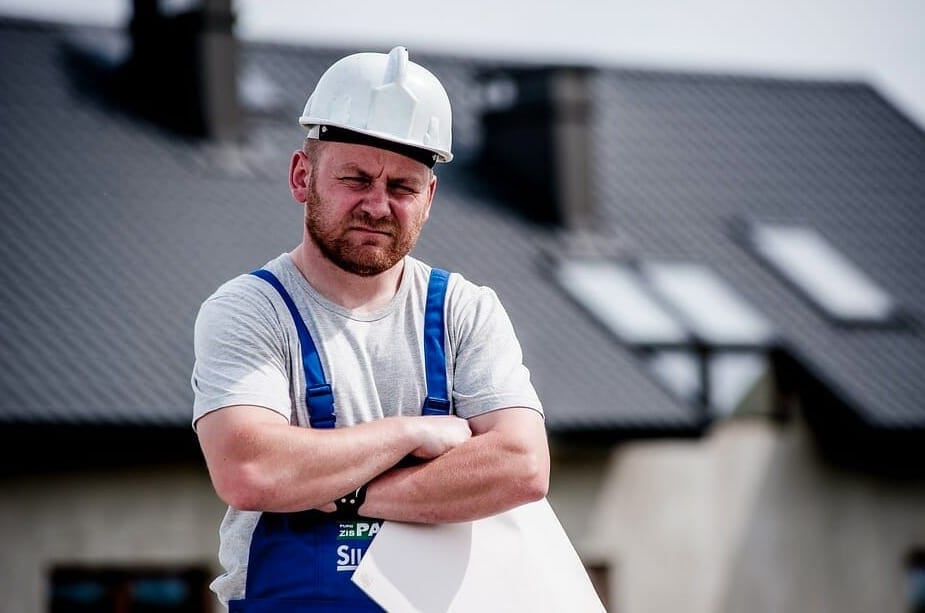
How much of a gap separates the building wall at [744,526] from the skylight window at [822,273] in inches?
76.8

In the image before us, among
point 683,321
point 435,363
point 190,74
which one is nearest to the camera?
point 435,363

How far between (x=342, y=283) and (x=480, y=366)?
343 millimetres

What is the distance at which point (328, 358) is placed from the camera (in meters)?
4.04

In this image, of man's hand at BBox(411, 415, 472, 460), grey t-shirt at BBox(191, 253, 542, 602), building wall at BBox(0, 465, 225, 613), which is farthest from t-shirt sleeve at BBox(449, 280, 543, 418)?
building wall at BBox(0, 465, 225, 613)

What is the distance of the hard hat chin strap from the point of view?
4.05 metres

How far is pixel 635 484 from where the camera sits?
63.4 ft

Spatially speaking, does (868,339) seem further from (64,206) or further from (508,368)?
(508,368)

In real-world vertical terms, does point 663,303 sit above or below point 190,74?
below

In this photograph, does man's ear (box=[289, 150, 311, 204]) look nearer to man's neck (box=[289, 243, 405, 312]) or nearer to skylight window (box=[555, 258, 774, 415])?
man's neck (box=[289, 243, 405, 312])

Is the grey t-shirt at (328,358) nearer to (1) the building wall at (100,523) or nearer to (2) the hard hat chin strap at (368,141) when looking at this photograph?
(2) the hard hat chin strap at (368,141)

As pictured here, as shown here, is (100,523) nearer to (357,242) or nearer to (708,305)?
(708,305)

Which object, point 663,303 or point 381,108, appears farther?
point 663,303

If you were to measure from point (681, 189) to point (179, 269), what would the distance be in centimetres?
Answer: 674

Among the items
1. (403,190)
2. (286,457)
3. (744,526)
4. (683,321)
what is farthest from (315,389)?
(744,526)
